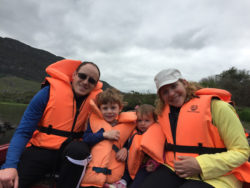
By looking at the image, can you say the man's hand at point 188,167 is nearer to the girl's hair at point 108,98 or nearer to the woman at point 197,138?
the woman at point 197,138

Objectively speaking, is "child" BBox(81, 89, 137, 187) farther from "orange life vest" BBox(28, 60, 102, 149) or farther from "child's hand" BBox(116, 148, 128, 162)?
"orange life vest" BBox(28, 60, 102, 149)

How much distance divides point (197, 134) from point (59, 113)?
180 centimetres

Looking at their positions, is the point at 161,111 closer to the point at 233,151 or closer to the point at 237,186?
the point at 233,151

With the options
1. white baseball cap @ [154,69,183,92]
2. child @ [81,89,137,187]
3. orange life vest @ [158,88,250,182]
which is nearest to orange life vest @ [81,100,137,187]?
child @ [81,89,137,187]

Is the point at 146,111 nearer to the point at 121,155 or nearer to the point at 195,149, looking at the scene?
the point at 121,155

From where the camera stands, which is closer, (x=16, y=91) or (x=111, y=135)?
(x=111, y=135)

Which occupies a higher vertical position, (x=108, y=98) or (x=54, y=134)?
(x=108, y=98)

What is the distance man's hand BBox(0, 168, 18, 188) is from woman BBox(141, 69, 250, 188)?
55.3 inches

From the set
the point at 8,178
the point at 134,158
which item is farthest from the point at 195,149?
the point at 8,178

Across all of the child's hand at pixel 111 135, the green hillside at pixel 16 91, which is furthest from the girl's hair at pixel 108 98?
the green hillside at pixel 16 91

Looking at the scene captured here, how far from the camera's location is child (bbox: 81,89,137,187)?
181 cm

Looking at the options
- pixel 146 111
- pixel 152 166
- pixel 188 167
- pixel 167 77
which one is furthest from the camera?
pixel 146 111

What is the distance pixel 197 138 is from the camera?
173 centimetres

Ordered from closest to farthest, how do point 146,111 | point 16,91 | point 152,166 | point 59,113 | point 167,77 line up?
point 167,77, point 152,166, point 59,113, point 146,111, point 16,91
